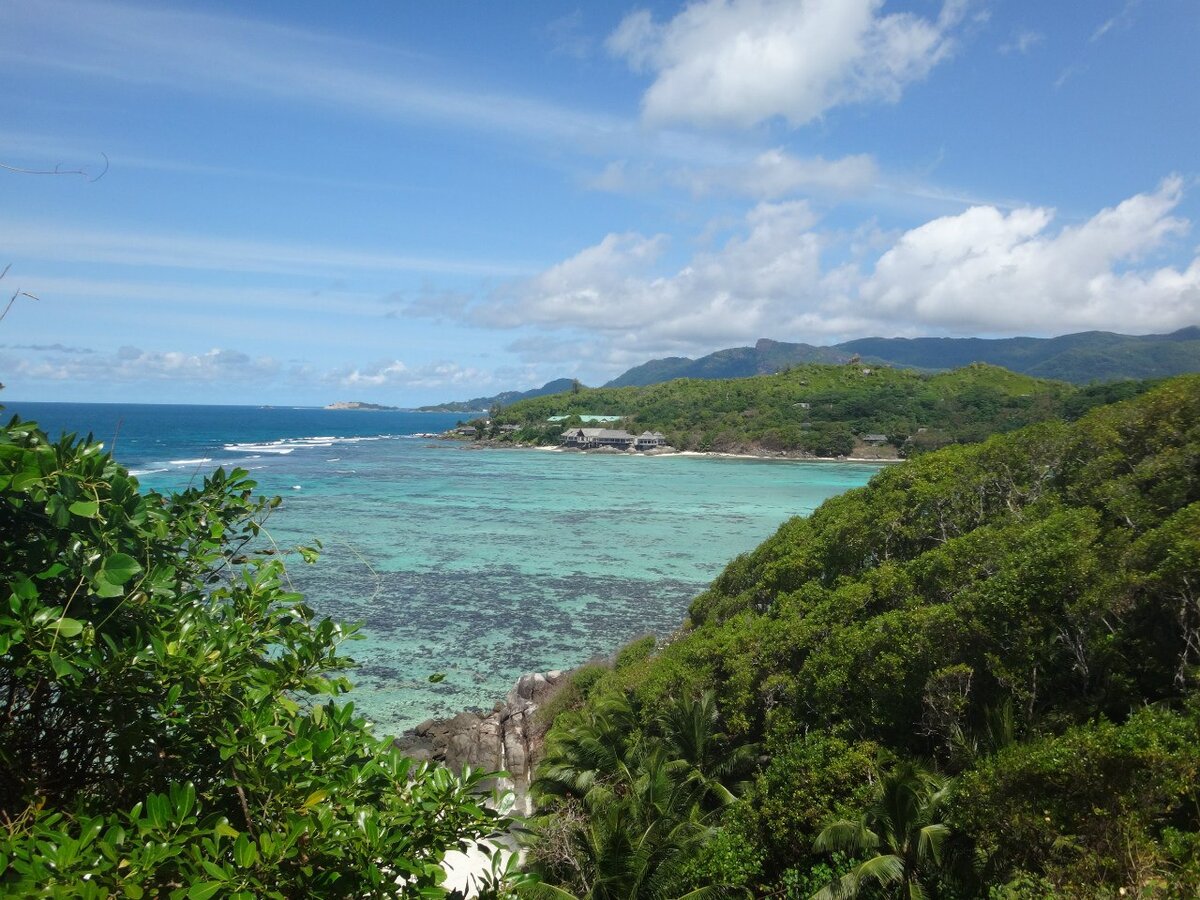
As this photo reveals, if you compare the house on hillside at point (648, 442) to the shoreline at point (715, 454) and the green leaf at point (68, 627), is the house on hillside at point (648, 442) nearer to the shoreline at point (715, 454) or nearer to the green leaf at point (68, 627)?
the shoreline at point (715, 454)

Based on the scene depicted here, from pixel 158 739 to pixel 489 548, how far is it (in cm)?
3406

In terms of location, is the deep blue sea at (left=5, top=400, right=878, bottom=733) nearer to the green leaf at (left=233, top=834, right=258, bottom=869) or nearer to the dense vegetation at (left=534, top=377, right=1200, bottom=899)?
the green leaf at (left=233, top=834, right=258, bottom=869)

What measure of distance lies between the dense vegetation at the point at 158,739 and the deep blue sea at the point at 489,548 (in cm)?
48

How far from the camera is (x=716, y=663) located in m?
13.7

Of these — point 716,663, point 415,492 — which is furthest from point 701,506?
point 716,663

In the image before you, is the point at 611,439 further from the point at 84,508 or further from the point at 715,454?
the point at 84,508

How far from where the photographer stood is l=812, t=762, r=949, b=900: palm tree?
7863mm

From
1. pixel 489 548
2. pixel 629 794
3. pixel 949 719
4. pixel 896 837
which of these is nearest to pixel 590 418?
pixel 489 548

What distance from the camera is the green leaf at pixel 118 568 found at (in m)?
2.50

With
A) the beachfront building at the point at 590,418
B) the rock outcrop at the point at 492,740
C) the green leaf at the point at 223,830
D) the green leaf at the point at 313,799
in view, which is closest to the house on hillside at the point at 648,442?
the beachfront building at the point at 590,418

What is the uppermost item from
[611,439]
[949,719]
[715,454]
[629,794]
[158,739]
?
[158,739]

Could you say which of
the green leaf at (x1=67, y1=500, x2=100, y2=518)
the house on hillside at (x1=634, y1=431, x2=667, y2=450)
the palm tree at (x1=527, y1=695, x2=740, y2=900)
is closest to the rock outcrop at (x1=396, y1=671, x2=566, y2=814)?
the palm tree at (x1=527, y1=695, x2=740, y2=900)

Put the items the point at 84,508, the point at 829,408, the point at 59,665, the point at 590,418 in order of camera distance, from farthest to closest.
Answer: the point at 590,418 < the point at 829,408 < the point at 84,508 < the point at 59,665

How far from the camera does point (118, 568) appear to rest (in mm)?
2506
